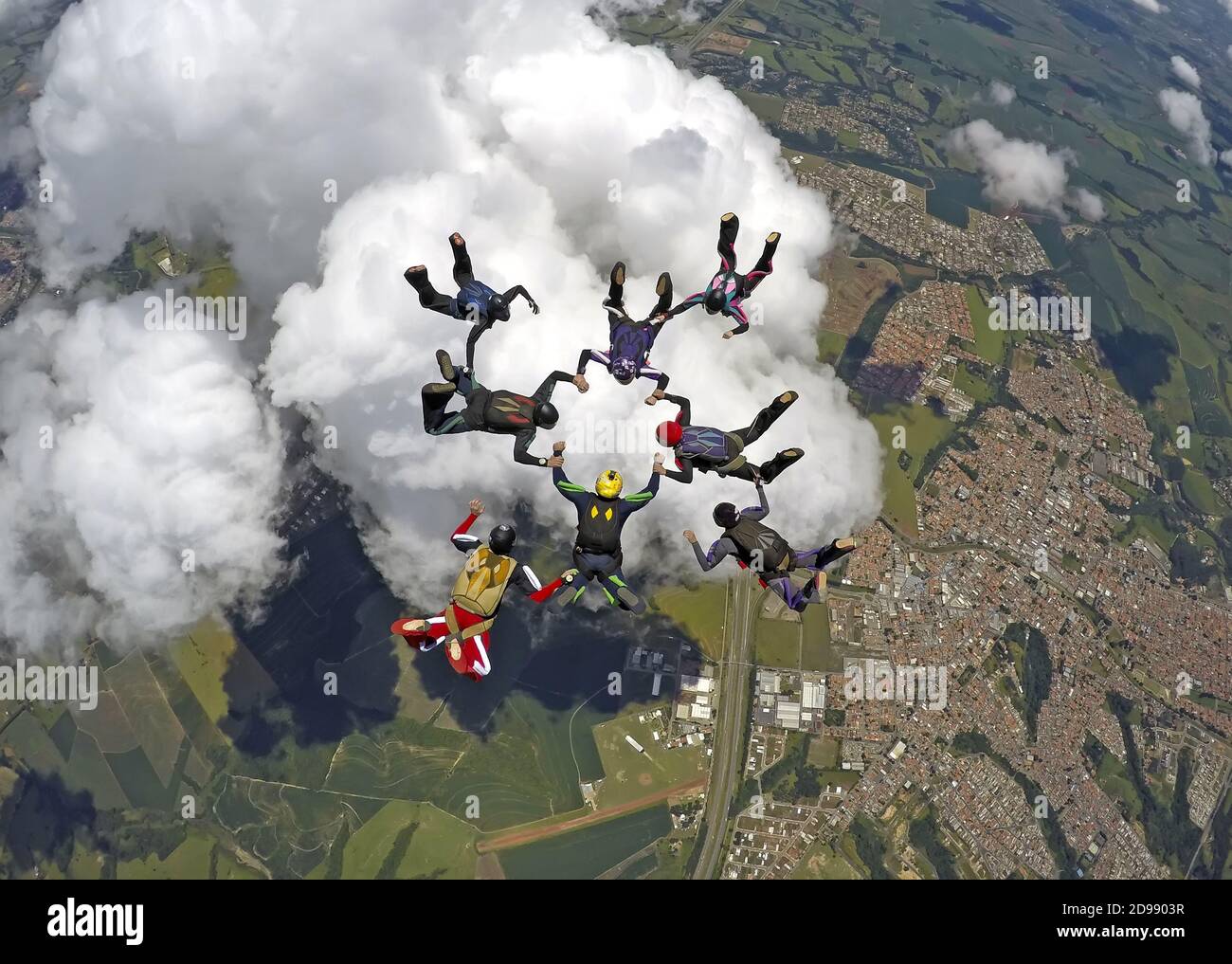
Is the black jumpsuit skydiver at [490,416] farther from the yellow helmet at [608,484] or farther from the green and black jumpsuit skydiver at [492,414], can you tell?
the yellow helmet at [608,484]

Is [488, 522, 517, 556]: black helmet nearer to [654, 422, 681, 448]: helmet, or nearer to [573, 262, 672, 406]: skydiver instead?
[654, 422, 681, 448]: helmet

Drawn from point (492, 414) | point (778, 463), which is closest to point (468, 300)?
point (492, 414)

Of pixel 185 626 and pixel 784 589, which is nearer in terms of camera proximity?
pixel 784 589

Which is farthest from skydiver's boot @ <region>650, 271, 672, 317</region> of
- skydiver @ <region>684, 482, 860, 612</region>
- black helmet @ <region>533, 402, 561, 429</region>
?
skydiver @ <region>684, 482, 860, 612</region>

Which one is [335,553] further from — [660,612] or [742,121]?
[742,121]

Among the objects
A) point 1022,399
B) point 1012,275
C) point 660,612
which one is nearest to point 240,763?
point 660,612

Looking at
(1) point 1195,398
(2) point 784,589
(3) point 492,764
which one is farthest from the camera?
(1) point 1195,398

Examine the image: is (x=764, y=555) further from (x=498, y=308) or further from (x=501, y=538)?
(x=498, y=308)
